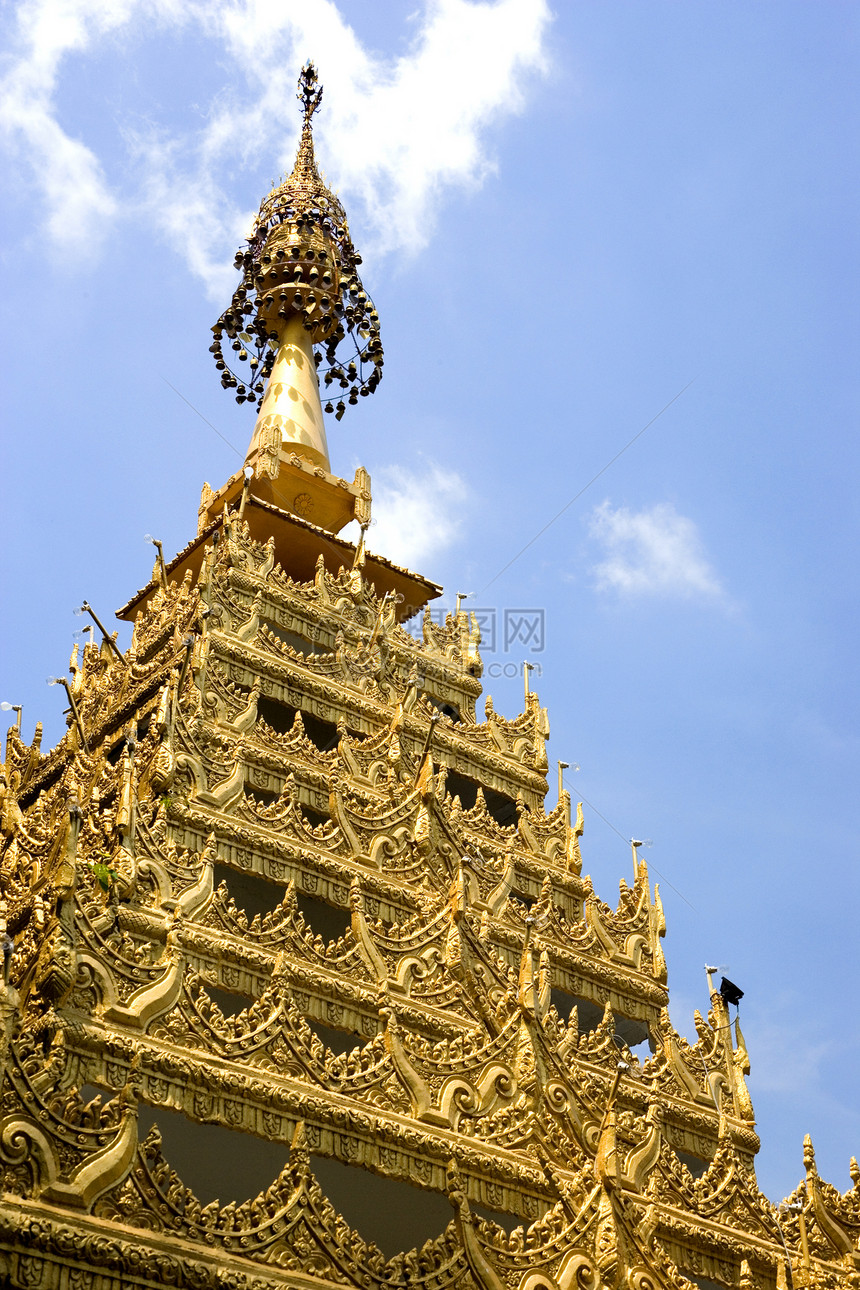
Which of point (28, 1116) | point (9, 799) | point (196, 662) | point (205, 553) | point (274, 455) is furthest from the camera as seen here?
point (274, 455)

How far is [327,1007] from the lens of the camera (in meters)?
15.6

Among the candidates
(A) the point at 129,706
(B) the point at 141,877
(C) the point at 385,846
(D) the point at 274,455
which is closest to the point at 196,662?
(A) the point at 129,706

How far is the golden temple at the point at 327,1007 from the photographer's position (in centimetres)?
1100

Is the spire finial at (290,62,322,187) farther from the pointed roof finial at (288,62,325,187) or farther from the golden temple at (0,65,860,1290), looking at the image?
the golden temple at (0,65,860,1290)

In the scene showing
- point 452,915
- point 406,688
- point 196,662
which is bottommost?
point 452,915

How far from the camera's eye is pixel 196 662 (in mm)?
20547

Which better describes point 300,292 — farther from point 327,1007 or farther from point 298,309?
point 327,1007

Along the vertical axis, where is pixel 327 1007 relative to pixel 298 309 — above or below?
below

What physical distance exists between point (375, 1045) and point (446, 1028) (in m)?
2.42

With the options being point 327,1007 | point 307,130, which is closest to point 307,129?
point 307,130

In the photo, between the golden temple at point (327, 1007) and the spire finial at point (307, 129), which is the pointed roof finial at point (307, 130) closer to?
the spire finial at point (307, 129)

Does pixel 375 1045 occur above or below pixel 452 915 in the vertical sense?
below

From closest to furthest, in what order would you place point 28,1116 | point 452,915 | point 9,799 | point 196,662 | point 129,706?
point 28,1116
point 452,915
point 9,799
point 196,662
point 129,706

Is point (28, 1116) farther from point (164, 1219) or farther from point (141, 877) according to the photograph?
point (141, 877)
